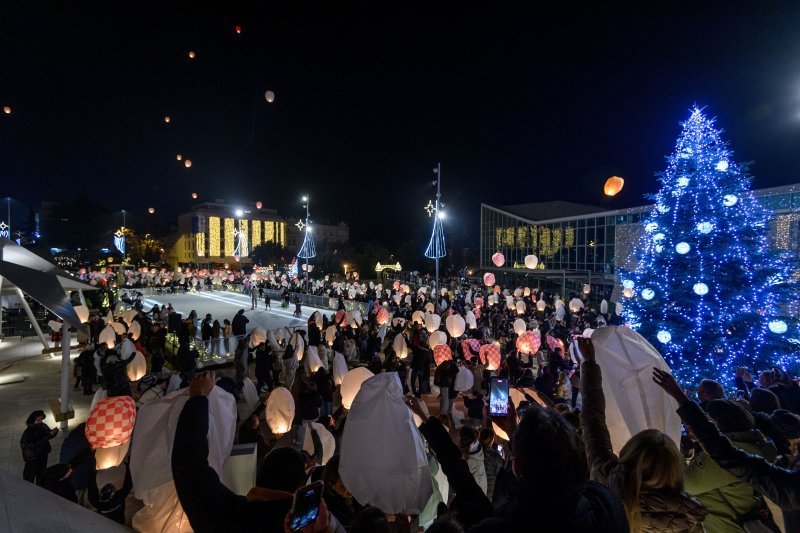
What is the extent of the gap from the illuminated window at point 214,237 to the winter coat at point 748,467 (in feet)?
257

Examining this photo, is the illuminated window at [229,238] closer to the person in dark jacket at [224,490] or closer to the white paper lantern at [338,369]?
the white paper lantern at [338,369]

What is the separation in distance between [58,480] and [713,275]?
1172cm

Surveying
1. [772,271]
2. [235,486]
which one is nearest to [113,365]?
[235,486]

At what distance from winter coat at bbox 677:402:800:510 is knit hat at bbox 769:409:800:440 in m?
2.22

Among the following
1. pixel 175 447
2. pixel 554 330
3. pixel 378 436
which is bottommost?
pixel 554 330

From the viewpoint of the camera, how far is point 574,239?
28.1 meters

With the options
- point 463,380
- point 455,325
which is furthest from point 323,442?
point 455,325

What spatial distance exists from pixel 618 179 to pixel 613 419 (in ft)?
118

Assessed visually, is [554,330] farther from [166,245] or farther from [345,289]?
[166,245]

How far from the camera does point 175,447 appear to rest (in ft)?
6.05

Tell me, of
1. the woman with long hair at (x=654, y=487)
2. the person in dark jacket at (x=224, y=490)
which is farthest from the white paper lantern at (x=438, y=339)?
the person in dark jacket at (x=224, y=490)

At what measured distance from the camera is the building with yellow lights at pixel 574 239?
1425cm

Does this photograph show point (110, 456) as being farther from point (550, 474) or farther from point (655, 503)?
point (655, 503)

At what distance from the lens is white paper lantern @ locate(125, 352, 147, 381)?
8714 mm
